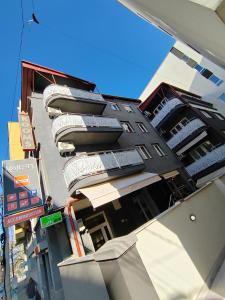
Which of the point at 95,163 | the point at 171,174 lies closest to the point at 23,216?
the point at 95,163

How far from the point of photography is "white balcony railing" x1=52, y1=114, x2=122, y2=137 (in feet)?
34.7

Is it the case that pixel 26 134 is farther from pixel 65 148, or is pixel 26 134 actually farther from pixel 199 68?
pixel 199 68

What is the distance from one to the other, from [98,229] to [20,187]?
518 centimetres

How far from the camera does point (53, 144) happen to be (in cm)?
1109

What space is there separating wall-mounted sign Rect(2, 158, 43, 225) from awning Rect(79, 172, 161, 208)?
2.48 m

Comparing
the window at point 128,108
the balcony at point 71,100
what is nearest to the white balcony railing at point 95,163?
the balcony at point 71,100

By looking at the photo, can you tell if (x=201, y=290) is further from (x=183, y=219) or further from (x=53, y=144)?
(x=53, y=144)

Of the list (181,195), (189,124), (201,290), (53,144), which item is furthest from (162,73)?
(201,290)

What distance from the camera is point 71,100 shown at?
12.5 metres

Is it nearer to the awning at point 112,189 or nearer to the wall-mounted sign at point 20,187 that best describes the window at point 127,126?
the awning at point 112,189

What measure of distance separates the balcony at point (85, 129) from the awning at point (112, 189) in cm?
364

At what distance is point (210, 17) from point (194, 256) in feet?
19.4

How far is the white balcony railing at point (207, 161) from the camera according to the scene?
1527cm

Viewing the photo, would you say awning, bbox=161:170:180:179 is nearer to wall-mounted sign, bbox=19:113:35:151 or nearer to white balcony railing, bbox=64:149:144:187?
white balcony railing, bbox=64:149:144:187
